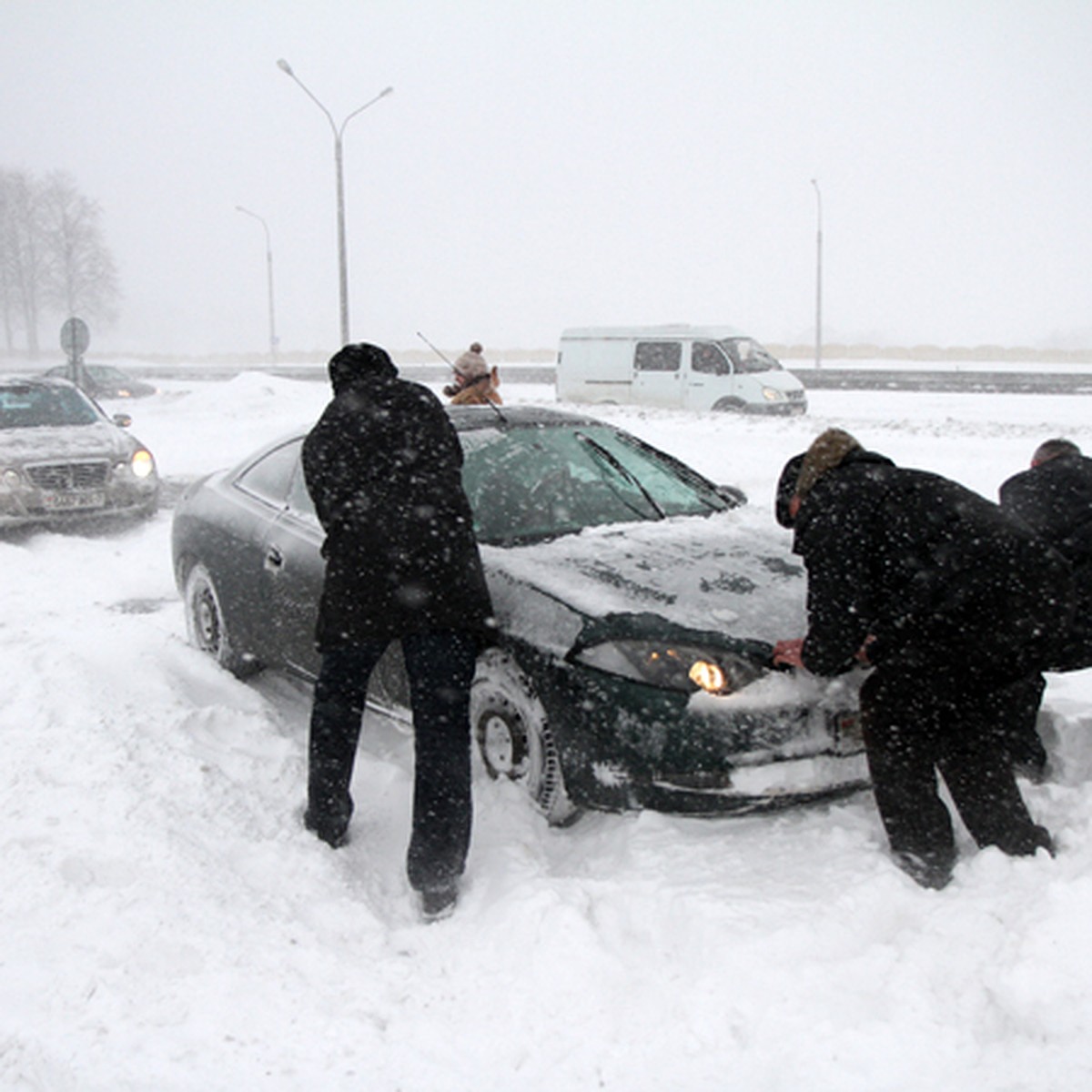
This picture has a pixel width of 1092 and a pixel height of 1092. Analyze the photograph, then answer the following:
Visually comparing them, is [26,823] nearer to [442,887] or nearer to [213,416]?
[442,887]

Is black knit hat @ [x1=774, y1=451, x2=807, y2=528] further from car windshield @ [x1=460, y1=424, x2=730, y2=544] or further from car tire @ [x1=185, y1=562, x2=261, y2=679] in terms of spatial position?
car tire @ [x1=185, y1=562, x2=261, y2=679]

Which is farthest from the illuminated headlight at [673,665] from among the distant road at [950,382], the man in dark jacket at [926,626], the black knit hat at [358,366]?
the distant road at [950,382]

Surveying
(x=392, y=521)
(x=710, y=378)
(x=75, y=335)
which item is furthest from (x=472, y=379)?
(x=710, y=378)

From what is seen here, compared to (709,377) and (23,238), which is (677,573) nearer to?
(709,377)

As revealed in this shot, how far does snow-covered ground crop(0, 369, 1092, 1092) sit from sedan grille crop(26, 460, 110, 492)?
206 inches

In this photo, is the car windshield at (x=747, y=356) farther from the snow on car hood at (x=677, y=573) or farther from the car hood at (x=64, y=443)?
the snow on car hood at (x=677, y=573)

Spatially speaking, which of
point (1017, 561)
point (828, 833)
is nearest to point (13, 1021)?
point (828, 833)

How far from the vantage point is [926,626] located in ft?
9.77

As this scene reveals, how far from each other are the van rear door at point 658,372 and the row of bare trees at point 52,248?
174 feet

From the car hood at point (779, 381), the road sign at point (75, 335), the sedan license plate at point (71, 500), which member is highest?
the road sign at point (75, 335)

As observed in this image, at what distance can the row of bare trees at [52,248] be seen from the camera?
6372 centimetres

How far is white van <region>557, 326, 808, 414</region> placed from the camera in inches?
701

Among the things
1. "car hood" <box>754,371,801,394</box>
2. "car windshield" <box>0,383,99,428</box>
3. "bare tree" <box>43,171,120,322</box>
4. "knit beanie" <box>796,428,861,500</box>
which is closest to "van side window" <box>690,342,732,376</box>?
"car hood" <box>754,371,801,394</box>

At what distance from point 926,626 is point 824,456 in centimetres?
55
